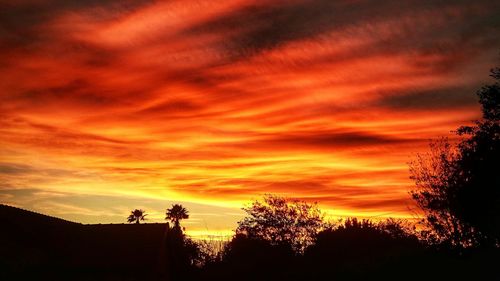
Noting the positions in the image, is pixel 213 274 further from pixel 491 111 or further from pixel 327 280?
pixel 491 111

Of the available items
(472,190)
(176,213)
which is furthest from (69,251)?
(176,213)

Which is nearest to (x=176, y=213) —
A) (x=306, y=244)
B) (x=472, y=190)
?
(x=306, y=244)

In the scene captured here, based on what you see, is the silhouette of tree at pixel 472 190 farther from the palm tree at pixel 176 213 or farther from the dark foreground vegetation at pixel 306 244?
the palm tree at pixel 176 213

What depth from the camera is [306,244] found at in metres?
77.6

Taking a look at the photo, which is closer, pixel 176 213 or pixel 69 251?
pixel 69 251

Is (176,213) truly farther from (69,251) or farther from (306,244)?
(69,251)

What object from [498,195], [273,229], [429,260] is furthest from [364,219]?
[498,195]

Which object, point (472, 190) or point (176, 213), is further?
point (176, 213)

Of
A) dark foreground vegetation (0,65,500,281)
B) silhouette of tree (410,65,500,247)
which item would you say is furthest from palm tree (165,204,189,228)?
silhouette of tree (410,65,500,247)

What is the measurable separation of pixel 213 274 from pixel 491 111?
1593 inches

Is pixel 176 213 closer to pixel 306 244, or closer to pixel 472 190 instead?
pixel 306 244

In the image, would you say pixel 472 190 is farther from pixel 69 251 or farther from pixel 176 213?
pixel 176 213

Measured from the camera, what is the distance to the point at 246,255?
7138 cm

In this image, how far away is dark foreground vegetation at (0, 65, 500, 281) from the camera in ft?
93.6
